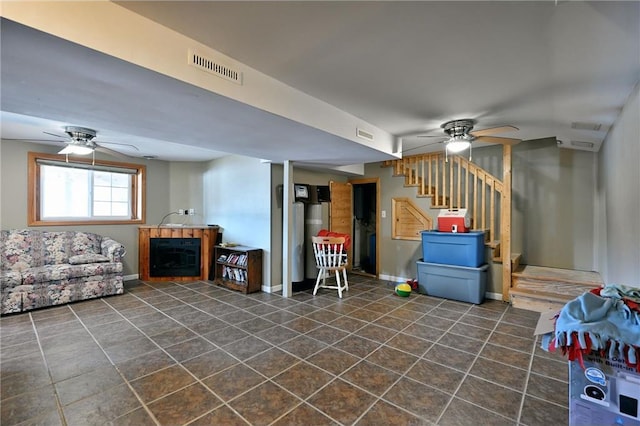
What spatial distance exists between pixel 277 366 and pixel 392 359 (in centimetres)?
A: 99

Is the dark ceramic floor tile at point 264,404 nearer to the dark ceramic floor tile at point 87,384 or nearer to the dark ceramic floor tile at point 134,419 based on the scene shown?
the dark ceramic floor tile at point 134,419

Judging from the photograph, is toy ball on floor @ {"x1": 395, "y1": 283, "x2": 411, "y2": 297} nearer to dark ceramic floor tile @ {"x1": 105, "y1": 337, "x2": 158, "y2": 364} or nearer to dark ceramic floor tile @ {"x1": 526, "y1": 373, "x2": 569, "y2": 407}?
dark ceramic floor tile @ {"x1": 526, "y1": 373, "x2": 569, "y2": 407}

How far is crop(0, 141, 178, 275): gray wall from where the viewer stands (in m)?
4.12

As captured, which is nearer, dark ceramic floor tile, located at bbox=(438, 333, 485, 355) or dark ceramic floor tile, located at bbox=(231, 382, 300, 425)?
dark ceramic floor tile, located at bbox=(231, 382, 300, 425)

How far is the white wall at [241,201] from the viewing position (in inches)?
180

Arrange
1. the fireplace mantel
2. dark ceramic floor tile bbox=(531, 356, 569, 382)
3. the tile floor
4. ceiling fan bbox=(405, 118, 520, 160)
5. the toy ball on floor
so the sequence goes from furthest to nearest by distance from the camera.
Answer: the fireplace mantel
the toy ball on floor
ceiling fan bbox=(405, 118, 520, 160)
dark ceramic floor tile bbox=(531, 356, 569, 382)
the tile floor

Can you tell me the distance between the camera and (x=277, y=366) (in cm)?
232

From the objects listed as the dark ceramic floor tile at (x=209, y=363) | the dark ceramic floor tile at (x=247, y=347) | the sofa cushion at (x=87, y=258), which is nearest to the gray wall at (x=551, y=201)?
the dark ceramic floor tile at (x=247, y=347)

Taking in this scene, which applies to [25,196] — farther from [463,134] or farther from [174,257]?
[463,134]

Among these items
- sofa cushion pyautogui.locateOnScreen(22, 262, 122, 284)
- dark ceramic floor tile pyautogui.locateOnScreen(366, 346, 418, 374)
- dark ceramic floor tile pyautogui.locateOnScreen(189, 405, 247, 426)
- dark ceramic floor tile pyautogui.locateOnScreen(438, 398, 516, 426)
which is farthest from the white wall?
dark ceramic floor tile pyautogui.locateOnScreen(438, 398, 516, 426)

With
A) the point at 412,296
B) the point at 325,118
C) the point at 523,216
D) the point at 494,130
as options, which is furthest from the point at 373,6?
the point at 523,216

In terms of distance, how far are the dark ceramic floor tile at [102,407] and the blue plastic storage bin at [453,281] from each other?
3799 millimetres

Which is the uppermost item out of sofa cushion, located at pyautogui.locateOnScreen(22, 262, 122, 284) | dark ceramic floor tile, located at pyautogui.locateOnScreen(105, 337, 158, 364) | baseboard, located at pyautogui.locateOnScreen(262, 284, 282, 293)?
sofa cushion, located at pyautogui.locateOnScreen(22, 262, 122, 284)

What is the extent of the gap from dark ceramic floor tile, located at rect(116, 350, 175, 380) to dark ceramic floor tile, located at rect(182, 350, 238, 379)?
189mm
